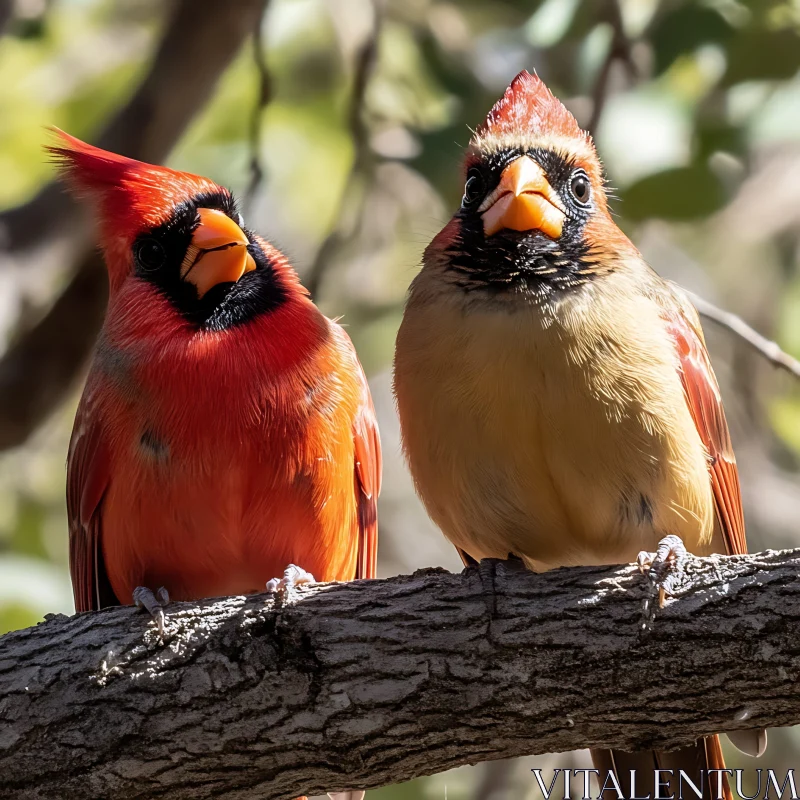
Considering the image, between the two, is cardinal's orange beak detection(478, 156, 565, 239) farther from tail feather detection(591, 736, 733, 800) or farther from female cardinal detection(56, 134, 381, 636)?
tail feather detection(591, 736, 733, 800)

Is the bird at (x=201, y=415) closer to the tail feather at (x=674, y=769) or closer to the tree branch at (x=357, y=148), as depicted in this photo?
the tail feather at (x=674, y=769)

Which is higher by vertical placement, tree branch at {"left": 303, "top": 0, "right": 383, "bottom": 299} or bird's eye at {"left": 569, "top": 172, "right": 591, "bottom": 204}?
tree branch at {"left": 303, "top": 0, "right": 383, "bottom": 299}

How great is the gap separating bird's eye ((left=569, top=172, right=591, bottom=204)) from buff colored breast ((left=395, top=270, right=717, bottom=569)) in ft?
0.87

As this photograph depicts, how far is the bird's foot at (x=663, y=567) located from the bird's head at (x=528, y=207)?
0.68 m

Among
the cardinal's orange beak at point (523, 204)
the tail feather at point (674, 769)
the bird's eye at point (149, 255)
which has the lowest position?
the tail feather at point (674, 769)

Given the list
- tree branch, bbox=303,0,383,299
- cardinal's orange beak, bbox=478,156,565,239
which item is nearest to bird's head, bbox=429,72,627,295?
cardinal's orange beak, bbox=478,156,565,239

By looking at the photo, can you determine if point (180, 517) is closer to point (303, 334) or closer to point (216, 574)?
point (216, 574)

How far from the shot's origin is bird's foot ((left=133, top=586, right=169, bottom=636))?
292cm

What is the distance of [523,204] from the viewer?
3.02 metres

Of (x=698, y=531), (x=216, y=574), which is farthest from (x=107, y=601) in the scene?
(x=698, y=531)

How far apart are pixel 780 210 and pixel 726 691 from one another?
371 cm

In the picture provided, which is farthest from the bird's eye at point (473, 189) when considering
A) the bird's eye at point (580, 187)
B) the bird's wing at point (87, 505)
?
the bird's wing at point (87, 505)

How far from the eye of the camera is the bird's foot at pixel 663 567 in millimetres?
2637

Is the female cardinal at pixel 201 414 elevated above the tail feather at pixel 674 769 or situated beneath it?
elevated above
